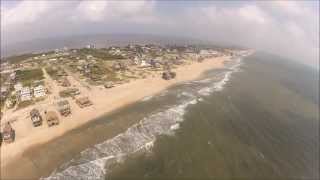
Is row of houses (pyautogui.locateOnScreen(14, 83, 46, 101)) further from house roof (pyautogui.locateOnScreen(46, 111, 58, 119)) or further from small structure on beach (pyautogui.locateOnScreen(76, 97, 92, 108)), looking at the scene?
house roof (pyautogui.locateOnScreen(46, 111, 58, 119))

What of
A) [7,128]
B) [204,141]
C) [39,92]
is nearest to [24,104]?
[39,92]

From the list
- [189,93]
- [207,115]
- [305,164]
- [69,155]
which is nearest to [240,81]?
[189,93]

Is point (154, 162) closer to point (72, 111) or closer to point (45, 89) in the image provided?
point (72, 111)

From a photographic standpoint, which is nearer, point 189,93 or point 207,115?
point 207,115

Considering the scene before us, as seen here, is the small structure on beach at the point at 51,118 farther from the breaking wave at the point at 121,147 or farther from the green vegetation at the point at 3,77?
the green vegetation at the point at 3,77

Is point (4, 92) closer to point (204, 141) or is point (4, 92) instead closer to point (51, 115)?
point (51, 115)

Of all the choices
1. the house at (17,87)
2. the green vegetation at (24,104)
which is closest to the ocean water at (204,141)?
the green vegetation at (24,104)

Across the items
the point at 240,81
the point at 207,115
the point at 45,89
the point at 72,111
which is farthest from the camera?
the point at 240,81
